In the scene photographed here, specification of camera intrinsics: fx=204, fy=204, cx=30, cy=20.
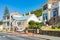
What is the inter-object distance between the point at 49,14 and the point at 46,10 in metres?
2.66

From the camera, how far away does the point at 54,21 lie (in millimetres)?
60000

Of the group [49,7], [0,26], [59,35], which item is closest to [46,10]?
[49,7]

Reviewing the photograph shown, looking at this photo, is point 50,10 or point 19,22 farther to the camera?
point 19,22

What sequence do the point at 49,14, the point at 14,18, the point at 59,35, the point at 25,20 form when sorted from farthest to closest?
the point at 14,18
the point at 25,20
the point at 49,14
the point at 59,35

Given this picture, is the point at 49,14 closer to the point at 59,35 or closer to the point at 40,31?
the point at 40,31

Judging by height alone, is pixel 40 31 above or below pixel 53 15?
below

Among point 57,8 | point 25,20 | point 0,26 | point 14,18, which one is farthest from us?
point 0,26

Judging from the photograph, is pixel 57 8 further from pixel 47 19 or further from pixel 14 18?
pixel 14 18

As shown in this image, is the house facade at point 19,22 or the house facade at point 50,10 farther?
the house facade at point 19,22

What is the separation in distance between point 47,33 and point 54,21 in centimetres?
1494

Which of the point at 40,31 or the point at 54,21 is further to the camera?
the point at 54,21

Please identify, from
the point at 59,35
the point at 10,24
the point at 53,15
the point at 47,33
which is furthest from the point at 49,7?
the point at 10,24

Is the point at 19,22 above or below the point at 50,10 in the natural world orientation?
below

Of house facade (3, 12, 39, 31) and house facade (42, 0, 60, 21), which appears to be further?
house facade (3, 12, 39, 31)
